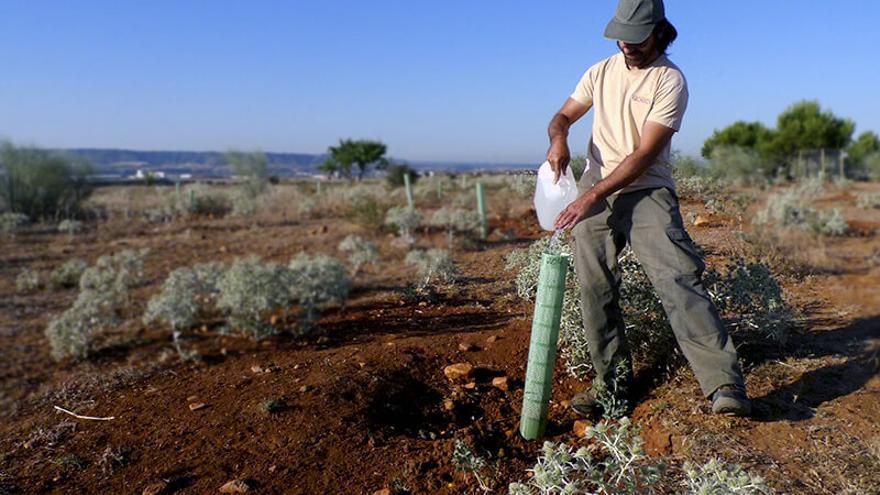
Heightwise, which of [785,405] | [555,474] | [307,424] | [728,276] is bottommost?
[307,424]

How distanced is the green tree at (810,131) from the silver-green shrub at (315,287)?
90.1 feet

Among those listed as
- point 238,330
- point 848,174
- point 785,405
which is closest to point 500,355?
point 785,405

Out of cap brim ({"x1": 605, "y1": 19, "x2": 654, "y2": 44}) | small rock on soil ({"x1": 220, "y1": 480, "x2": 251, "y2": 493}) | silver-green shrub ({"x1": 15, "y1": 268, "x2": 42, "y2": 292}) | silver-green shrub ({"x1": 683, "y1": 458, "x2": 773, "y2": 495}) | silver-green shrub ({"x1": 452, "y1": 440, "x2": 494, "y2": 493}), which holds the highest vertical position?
cap brim ({"x1": 605, "y1": 19, "x2": 654, "y2": 44})

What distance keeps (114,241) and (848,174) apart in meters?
25.7

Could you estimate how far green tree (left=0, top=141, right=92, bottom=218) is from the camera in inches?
697

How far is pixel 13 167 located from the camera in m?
18.0

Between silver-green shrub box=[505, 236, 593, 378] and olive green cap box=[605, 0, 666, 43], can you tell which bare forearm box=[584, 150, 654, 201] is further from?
silver-green shrub box=[505, 236, 593, 378]

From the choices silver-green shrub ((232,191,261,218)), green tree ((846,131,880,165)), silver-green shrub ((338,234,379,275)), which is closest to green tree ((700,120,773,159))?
green tree ((846,131,880,165))

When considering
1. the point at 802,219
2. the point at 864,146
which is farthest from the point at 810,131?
the point at 802,219

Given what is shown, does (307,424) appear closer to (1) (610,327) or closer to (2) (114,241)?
(1) (610,327)

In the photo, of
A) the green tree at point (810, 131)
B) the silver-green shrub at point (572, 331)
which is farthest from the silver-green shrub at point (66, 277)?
the green tree at point (810, 131)

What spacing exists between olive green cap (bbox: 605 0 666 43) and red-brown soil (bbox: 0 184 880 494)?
1441 mm

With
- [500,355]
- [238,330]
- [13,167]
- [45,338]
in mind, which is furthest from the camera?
[13,167]

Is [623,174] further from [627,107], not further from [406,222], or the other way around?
[406,222]
